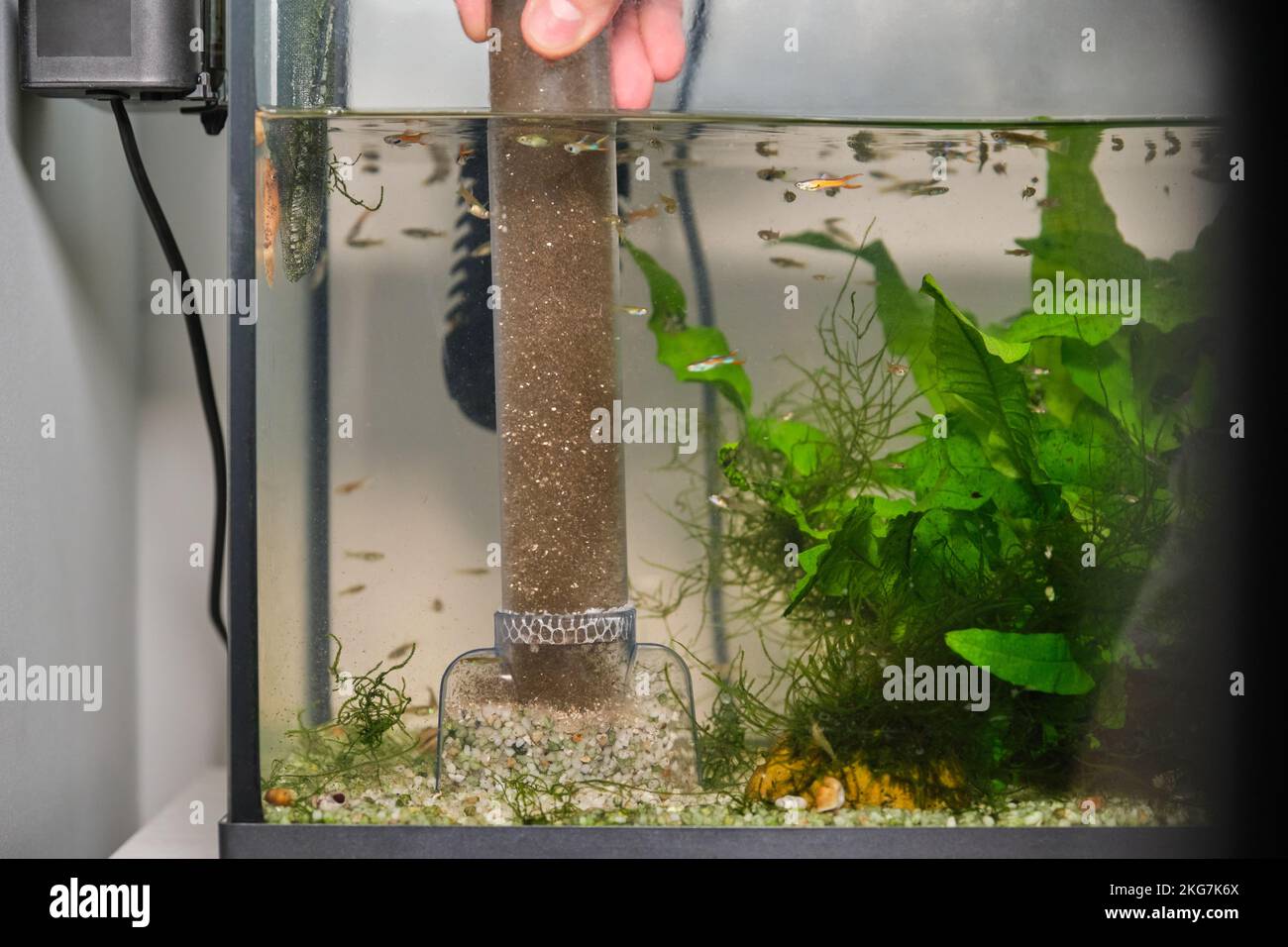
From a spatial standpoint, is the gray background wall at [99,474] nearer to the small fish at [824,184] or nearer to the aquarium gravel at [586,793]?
the aquarium gravel at [586,793]

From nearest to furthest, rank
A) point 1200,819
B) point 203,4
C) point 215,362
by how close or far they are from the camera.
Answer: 1. point 1200,819
2. point 203,4
3. point 215,362

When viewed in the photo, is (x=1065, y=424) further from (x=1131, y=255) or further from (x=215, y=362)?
(x=215, y=362)

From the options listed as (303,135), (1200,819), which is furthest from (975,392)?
(303,135)

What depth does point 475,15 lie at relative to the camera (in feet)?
2.83

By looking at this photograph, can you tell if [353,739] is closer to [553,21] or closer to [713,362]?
[713,362]

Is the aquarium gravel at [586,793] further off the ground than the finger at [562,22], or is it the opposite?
the finger at [562,22]

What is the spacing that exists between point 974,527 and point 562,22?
514 millimetres

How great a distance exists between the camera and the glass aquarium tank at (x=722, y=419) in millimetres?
863

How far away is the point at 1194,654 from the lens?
0.87 metres

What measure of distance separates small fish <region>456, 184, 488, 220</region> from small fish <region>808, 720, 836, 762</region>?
0.49 meters

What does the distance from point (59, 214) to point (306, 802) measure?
0.59m
